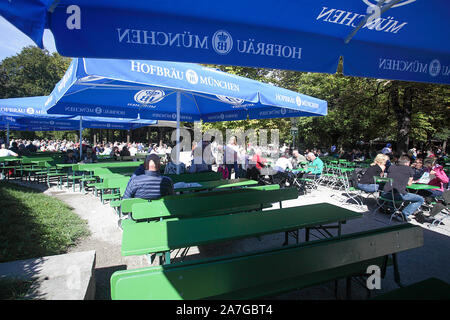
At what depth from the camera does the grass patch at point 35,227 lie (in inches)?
135

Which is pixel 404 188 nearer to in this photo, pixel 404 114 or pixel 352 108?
pixel 404 114

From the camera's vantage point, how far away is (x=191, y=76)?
352 cm

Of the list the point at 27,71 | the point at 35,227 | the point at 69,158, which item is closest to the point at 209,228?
the point at 35,227

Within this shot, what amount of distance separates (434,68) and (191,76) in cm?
294

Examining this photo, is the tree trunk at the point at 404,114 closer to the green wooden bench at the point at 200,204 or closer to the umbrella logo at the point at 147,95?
the green wooden bench at the point at 200,204

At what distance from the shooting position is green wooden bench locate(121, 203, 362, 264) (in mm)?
2250

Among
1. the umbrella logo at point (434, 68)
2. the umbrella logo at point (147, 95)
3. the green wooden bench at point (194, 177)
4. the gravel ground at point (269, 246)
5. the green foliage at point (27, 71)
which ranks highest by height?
the green foliage at point (27, 71)

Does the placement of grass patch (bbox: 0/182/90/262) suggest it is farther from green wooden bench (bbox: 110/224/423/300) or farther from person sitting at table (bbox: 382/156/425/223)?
person sitting at table (bbox: 382/156/425/223)

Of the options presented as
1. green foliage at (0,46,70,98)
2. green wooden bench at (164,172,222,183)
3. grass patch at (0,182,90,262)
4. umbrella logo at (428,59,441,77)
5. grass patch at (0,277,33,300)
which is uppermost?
green foliage at (0,46,70,98)

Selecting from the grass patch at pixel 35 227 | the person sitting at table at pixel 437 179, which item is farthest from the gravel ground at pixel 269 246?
the person sitting at table at pixel 437 179

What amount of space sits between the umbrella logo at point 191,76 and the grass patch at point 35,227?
3.13 metres

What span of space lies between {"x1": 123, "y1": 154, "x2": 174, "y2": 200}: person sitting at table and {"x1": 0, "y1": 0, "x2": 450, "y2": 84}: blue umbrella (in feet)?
6.65

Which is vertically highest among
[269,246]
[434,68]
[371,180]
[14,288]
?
[434,68]

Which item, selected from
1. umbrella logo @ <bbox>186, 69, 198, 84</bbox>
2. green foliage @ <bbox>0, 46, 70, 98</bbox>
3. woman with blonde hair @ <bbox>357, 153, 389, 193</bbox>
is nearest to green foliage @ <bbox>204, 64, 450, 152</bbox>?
woman with blonde hair @ <bbox>357, 153, 389, 193</bbox>
